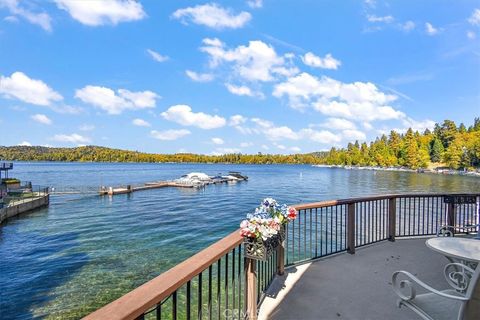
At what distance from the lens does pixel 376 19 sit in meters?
9.34

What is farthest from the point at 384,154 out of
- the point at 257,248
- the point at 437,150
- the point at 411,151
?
the point at 257,248

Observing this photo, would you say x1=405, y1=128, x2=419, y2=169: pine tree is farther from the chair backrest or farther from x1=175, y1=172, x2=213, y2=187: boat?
the chair backrest

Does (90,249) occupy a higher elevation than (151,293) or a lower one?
lower

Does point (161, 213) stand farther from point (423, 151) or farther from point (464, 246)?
point (423, 151)

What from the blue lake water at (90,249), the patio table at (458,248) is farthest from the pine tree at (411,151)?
the patio table at (458,248)

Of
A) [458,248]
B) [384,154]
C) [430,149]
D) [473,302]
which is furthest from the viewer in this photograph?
[384,154]

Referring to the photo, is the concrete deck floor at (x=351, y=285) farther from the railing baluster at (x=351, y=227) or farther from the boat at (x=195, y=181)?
the boat at (x=195, y=181)

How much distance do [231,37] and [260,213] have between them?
16.3m

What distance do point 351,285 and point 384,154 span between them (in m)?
92.1

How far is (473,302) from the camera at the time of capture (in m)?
1.63

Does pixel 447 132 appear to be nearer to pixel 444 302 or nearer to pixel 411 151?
pixel 411 151

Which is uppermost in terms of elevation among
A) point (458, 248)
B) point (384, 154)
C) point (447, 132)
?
point (447, 132)

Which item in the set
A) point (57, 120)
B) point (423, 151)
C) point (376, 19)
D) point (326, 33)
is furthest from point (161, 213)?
point (423, 151)

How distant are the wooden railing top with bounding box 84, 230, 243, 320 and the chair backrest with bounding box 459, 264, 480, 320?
61.9 inches
